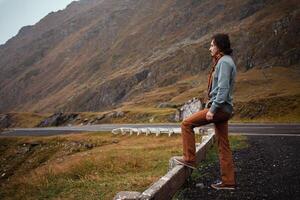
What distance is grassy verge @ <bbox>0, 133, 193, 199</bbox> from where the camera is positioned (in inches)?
489

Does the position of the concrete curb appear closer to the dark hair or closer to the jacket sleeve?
the jacket sleeve

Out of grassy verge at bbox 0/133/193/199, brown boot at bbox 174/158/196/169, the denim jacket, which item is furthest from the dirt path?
the denim jacket

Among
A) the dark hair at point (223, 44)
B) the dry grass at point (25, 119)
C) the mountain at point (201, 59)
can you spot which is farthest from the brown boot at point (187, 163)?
the dry grass at point (25, 119)

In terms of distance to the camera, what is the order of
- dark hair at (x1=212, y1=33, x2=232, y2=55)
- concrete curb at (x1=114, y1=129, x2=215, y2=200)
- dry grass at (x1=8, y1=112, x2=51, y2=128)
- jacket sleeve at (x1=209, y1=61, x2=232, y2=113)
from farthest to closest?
dry grass at (x1=8, y1=112, x2=51, y2=128), dark hair at (x1=212, y1=33, x2=232, y2=55), jacket sleeve at (x1=209, y1=61, x2=232, y2=113), concrete curb at (x1=114, y1=129, x2=215, y2=200)

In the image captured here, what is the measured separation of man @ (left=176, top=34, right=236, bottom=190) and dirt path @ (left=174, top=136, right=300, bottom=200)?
455 mm

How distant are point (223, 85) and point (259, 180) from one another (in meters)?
3.18

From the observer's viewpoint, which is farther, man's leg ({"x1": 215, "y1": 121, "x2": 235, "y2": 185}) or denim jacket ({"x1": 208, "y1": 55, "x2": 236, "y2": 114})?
man's leg ({"x1": 215, "y1": 121, "x2": 235, "y2": 185})

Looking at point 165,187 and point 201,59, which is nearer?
point 165,187

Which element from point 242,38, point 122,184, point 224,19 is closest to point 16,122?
point 242,38

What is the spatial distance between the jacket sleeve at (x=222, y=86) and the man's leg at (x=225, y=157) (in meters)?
0.72

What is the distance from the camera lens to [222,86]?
336 inches

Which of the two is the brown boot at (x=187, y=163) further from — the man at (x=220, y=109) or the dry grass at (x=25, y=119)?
the dry grass at (x=25, y=119)

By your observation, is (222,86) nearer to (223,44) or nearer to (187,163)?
(223,44)

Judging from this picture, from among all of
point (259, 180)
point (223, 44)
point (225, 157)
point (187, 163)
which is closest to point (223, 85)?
point (223, 44)
